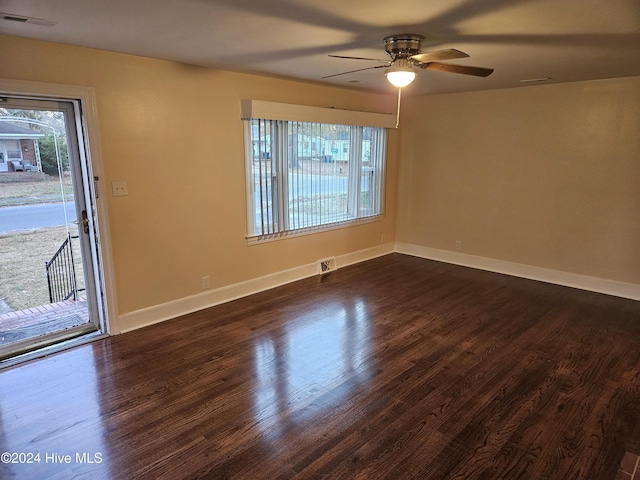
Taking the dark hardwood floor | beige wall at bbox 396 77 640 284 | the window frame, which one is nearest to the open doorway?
the dark hardwood floor

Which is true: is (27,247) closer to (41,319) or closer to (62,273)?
(62,273)

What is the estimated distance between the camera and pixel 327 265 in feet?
17.0

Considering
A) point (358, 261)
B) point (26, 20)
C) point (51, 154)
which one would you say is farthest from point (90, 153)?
point (358, 261)

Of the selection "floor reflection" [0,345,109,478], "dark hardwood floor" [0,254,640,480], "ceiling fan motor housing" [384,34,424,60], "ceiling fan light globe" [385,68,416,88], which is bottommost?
"floor reflection" [0,345,109,478]

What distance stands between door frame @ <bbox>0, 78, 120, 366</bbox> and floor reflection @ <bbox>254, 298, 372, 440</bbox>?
1349 millimetres

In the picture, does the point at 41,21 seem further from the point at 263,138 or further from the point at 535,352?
the point at 535,352

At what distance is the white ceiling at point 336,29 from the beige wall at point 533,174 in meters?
0.87

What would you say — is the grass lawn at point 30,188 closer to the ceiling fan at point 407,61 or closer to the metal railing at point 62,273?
the metal railing at point 62,273

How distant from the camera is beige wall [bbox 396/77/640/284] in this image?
4176mm

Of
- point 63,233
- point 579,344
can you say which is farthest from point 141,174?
point 579,344

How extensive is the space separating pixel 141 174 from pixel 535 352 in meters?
3.55

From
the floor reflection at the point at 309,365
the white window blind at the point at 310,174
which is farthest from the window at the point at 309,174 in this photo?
the floor reflection at the point at 309,365

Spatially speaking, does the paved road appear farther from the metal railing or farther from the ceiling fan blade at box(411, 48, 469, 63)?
the ceiling fan blade at box(411, 48, 469, 63)

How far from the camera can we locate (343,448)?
6.91 ft
